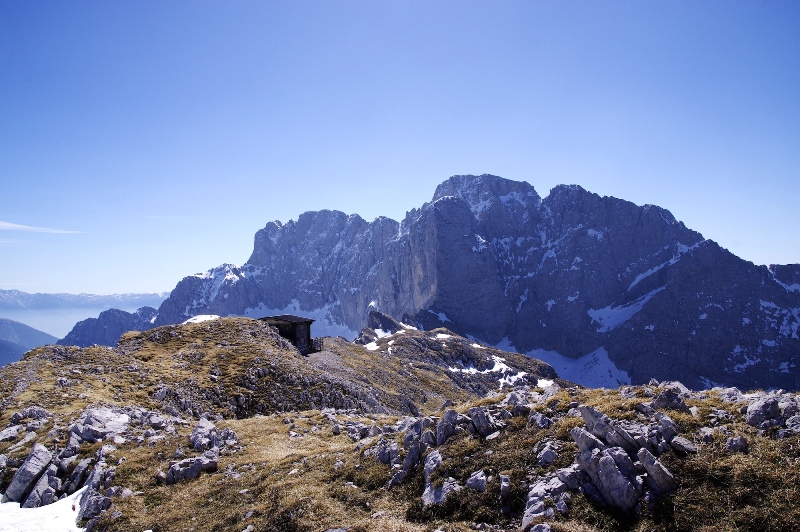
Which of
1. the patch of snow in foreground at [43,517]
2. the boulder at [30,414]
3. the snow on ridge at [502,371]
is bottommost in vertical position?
the snow on ridge at [502,371]

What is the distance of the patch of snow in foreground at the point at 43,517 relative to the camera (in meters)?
18.6

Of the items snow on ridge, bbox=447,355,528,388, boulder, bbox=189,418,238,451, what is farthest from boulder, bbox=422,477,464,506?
snow on ridge, bbox=447,355,528,388

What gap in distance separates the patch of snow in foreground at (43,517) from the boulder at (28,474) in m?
0.48

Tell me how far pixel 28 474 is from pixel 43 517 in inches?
150

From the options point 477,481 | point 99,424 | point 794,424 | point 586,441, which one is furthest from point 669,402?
point 99,424

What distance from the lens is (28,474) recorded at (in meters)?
22.0

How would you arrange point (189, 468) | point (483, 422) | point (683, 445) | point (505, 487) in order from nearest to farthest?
1. point (683, 445)
2. point (505, 487)
3. point (483, 422)
4. point (189, 468)

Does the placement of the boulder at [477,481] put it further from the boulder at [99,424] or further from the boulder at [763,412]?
the boulder at [99,424]

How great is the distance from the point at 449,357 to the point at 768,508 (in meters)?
148

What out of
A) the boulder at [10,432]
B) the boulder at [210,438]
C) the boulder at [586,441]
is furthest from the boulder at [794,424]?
the boulder at [10,432]

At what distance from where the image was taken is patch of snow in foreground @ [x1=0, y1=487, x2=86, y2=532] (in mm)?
18641

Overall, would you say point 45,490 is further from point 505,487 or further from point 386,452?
point 505,487

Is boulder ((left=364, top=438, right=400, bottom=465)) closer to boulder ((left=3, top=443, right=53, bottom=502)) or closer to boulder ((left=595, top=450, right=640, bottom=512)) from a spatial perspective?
boulder ((left=595, top=450, right=640, bottom=512))

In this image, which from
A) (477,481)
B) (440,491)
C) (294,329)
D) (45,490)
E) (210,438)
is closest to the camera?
(477,481)
